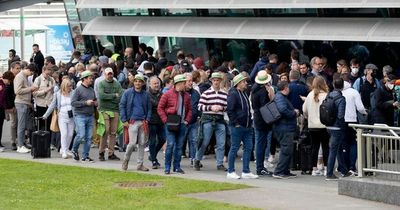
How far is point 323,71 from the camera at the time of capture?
23391 millimetres

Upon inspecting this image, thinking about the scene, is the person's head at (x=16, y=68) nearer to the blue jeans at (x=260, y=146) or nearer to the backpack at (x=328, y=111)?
the blue jeans at (x=260, y=146)

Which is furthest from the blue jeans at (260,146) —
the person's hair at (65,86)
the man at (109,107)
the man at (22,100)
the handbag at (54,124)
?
the man at (22,100)

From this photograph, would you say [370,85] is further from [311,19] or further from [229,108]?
[311,19]

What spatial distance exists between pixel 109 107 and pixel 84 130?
755mm

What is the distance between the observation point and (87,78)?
71.8 ft

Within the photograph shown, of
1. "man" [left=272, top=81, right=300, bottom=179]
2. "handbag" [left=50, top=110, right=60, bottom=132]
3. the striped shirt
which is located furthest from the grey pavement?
"handbag" [left=50, top=110, right=60, bottom=132]

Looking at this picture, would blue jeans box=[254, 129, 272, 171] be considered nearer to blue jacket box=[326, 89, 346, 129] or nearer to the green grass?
blue jacket box=[326, 89, 346, 129]

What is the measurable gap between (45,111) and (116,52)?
406 inches

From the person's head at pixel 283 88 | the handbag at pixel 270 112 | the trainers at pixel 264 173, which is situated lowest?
the trainers at pixel 264 173

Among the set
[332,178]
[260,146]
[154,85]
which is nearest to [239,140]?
[260,146]

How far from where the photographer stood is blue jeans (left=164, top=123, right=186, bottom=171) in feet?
64.7

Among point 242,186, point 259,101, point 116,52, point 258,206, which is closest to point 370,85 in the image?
point 259,101

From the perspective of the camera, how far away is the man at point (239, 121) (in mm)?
19031

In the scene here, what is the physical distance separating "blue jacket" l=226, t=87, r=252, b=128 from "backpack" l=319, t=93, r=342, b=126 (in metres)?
1.21
